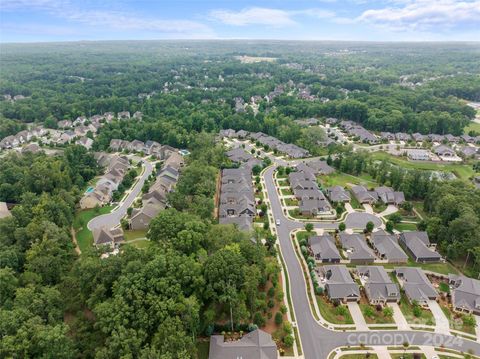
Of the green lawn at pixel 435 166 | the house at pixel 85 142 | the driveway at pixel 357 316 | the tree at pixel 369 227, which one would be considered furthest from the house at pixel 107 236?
the green lawn at pixel 435 166

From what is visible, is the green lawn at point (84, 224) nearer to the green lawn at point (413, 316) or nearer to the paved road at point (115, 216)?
the paved road at point (115, 216)

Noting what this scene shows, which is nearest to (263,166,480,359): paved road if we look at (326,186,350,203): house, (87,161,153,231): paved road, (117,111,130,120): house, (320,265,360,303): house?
(320,265,360,303): house

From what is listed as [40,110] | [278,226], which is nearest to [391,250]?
[278,226]

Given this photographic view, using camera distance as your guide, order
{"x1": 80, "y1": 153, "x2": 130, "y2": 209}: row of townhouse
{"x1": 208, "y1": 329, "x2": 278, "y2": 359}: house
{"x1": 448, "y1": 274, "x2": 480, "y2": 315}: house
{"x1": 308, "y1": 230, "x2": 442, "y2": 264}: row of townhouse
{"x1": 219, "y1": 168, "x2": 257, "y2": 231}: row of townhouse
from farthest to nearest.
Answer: {"x1": 80, "y1": 153, "x2": 130, "y2": 209}: row of townhouse, {"x1": 219, "y1": 168, "x2": 257, "y2": 231}: row of townhouse, {"x1": 308, "y1": 230, "x2": 442, "y2": 264}: row of townhouse, {"x1": 448, "y1": 274, "x2": 480, "y2": 315}: house, {"x1": 208, "y1": 329, "x2": 278, "y2": 359}: house

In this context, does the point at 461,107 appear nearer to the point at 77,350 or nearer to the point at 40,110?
the point at 77,350

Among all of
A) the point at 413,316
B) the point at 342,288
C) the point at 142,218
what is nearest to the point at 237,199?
the point at 142,218

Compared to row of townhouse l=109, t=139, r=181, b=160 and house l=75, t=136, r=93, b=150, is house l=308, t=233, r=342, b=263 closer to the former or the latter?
row of townhouse l=109, t=139, r=181, b=160

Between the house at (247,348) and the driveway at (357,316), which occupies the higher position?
the house at (247,348)
